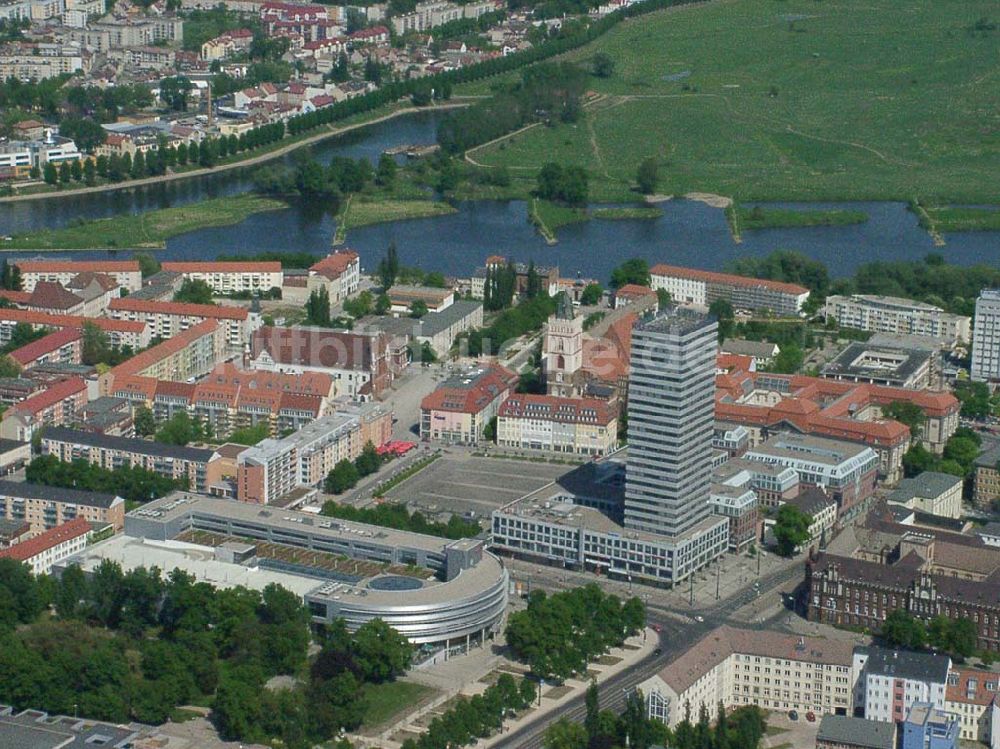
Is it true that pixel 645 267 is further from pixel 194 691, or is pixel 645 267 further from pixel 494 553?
pixel 194 691

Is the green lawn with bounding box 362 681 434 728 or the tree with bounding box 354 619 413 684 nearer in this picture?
the green lawn with bounding box 362 681 434 728

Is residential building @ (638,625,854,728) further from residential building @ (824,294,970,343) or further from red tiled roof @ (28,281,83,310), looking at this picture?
red tiled roof @ (28,281,83,310)

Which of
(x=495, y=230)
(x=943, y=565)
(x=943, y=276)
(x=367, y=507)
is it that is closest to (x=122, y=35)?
(x=495, y=230)

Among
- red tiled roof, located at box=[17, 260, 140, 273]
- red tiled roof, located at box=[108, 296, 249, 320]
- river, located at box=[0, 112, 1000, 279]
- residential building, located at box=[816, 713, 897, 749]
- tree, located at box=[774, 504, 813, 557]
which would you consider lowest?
residential building, located at box=[816, 713, 897, 749]

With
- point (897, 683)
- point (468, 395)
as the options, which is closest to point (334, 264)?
point (468, 395)

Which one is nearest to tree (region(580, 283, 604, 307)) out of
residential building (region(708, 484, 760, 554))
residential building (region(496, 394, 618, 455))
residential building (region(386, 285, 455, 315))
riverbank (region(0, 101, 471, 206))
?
residential building (region(386, 285, 455, 315))

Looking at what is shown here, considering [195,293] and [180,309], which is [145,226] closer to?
[195,293]

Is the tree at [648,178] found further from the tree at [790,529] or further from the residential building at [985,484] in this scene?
the tree at [790,529]
